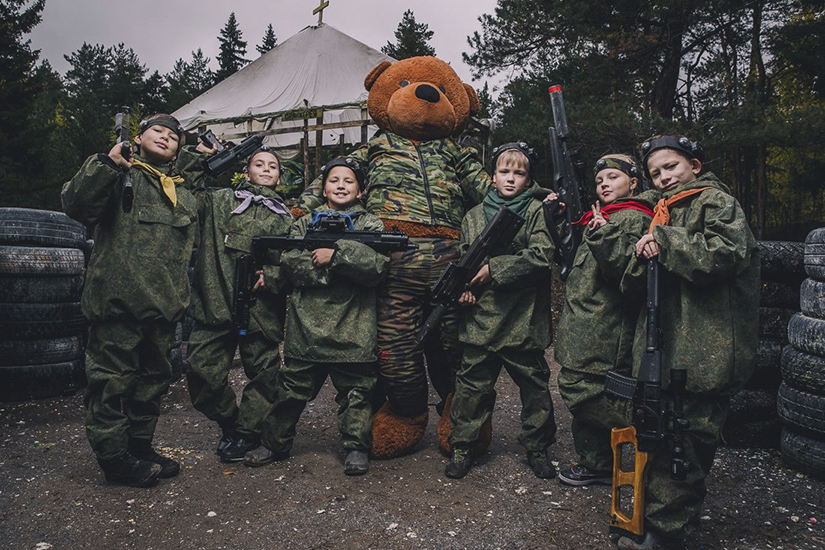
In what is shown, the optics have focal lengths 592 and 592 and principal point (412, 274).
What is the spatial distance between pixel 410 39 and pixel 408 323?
27.0 m

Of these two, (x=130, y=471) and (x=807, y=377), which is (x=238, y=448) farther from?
(x=807, y=377)

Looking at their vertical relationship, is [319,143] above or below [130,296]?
above

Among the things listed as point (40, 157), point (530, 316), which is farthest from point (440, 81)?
point (40, 157)

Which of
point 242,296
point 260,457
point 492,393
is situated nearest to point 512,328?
point 492,393

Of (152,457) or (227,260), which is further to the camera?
(227,260)

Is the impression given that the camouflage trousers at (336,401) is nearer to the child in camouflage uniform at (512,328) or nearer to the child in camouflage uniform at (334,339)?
the child in camouflage uniform at (334,339)

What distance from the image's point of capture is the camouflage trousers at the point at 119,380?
342 centimetres

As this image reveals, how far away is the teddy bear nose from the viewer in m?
4.35

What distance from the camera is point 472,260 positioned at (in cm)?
369

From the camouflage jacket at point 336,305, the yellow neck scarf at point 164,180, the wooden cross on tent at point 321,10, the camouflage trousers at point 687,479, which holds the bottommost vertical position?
the camouflage trousers at point 687,479

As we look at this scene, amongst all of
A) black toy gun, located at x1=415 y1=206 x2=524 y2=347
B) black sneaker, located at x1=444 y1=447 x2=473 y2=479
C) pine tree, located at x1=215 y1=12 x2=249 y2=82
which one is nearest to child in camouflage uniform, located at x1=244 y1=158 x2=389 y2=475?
black toy gun, located at x1=415 y1=206 x2=524 y2=347

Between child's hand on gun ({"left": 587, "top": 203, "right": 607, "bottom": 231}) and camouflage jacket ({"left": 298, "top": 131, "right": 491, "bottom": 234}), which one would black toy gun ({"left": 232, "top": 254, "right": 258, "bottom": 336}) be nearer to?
camouflage jacket ({"left": 298, "top": 131, "right": 491, "bottom": 234})

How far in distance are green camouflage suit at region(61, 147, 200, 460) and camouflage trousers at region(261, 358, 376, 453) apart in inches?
29.0

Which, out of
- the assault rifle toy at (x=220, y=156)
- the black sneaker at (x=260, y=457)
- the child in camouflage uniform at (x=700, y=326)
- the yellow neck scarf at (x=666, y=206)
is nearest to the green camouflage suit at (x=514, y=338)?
the yellow neck scarf at (x=666, y=206)
